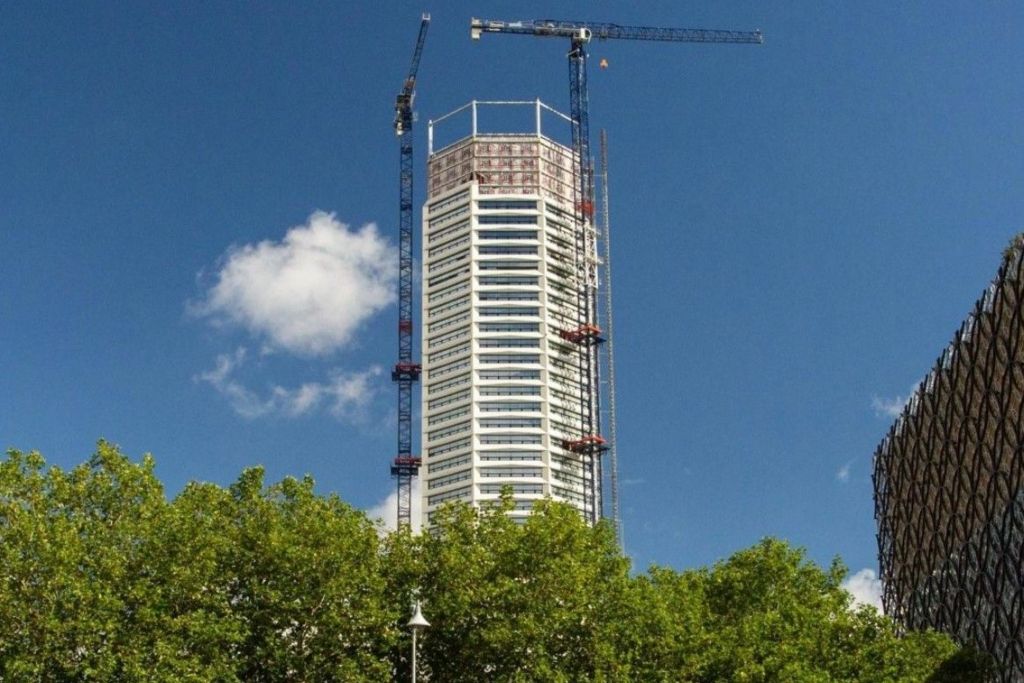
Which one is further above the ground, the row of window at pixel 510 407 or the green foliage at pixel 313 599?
the row of window at pixel 510 407

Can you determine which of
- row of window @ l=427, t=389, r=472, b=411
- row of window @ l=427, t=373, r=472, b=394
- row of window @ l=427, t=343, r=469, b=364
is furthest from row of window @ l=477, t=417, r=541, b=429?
row of window @ l=427, t=343, r=469, b=364

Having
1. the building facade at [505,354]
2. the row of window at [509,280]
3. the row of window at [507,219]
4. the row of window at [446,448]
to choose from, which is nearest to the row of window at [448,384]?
the building facade at [505,354]

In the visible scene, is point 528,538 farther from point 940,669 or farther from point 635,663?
point 940,669

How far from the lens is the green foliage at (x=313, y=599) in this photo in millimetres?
43469

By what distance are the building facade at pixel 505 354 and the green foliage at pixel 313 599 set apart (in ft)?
407

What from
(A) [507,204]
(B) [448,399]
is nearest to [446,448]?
(B) [448,399]

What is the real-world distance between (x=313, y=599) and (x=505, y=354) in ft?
461

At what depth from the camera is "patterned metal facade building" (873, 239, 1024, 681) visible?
73562mm

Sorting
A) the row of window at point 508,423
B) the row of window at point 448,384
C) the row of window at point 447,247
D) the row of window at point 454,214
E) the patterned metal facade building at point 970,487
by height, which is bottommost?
the patterned metal facade building at point 970,487

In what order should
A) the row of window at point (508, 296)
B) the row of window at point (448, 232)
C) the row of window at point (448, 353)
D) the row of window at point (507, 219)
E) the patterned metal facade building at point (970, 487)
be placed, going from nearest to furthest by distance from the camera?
the patterned metal facade building at point (970, 487)
the row of window at point (448, 353)
the row of window at point (508, 296)
the row of window at point (507, 219)
the row of window at point (448, 232)

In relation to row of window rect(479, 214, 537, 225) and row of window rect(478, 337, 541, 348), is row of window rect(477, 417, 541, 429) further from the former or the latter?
row of window rect(479, 214, 537, 225)

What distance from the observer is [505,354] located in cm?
18688

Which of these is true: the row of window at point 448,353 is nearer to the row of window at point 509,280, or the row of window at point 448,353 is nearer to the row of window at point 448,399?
the row of window at point 448,399

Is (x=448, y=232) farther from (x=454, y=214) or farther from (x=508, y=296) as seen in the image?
(x=508, y=296)
